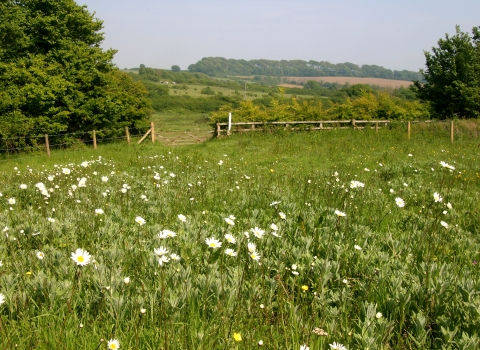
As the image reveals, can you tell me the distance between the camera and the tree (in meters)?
Answer: 32.8

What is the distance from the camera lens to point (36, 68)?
25250 mm

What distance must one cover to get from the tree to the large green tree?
94.1 feet

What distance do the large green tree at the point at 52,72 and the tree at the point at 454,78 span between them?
28667 millimetres

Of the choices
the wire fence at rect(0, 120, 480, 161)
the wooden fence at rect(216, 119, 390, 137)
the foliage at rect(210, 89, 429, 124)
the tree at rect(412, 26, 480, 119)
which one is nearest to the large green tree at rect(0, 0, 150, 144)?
the wire fence at rect(0, 120, 480, 161)

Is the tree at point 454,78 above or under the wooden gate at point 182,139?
above

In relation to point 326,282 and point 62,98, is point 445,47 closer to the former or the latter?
point 62,98

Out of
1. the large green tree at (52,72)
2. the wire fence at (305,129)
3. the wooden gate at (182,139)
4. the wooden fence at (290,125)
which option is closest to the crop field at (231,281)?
the wire fence at (305,129)

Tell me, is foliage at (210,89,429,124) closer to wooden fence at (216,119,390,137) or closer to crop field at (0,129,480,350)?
wooden fence at (216,119,390,137)

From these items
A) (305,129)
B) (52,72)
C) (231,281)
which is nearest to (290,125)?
(305,129)

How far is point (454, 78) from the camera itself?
33688 millimetres

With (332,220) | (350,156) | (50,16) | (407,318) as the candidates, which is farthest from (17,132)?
(407,318)

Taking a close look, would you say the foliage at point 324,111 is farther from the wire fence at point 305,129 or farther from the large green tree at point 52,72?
the large green tree at point 52,72

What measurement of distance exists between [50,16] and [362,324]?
3080cm

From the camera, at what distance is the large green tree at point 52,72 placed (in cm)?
2459
